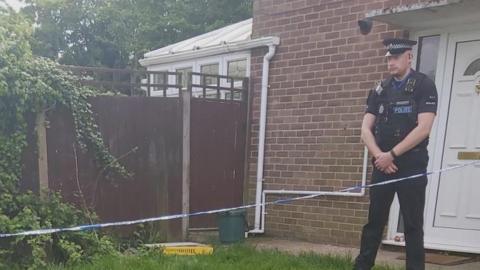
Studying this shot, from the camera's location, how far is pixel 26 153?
5.54 meters

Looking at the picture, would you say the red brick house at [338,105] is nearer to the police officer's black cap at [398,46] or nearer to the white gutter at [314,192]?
the white gutter at [314,192]

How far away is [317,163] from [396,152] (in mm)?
2931

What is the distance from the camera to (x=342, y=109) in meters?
6.37

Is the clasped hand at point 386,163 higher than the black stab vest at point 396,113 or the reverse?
the reverse

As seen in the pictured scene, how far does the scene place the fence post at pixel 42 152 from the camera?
217 inches

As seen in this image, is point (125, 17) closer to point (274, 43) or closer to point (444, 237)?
point (274, 43)

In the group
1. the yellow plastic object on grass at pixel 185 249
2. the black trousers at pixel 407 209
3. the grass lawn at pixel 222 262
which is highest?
the black trousers at pixel 407 209

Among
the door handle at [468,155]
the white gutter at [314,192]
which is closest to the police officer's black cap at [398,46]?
the door handle at [468,155]

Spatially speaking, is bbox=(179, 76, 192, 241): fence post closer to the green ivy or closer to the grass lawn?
the green ivy

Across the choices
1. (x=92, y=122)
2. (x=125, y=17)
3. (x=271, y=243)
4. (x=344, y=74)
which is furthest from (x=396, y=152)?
(x=125, y=17)

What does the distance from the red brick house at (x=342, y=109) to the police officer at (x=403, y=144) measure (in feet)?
4.79

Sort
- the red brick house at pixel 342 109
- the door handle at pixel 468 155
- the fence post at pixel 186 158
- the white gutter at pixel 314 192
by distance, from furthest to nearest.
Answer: the fence post at pixel 186 158 < the white gutter at pixel 314 192 < the red brick house at pixel 342 109 < the door handle at pixel 468 155

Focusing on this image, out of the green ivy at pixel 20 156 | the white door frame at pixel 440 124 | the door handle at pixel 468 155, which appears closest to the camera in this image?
the green ivy at pixel 20 156

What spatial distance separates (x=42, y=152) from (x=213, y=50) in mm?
3523
